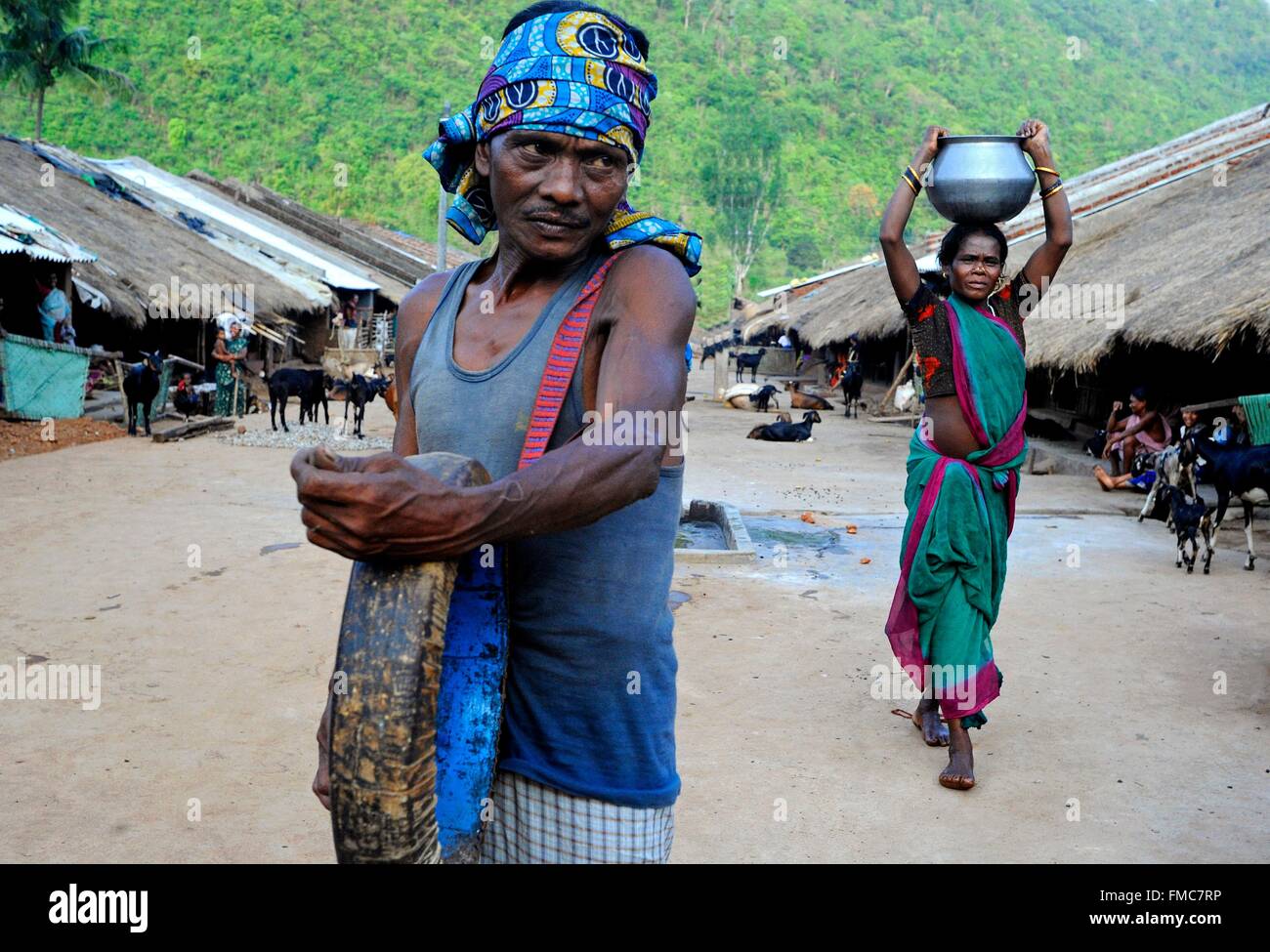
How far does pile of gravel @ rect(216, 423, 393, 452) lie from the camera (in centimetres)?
1438

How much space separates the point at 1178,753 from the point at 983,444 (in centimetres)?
149

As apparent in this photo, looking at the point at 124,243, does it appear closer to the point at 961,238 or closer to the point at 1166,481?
the point at 1166,481

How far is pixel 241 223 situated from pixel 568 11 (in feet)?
104

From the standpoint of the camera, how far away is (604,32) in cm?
157

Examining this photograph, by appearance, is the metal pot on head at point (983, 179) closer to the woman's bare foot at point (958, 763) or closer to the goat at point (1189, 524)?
the woman's bare foot at point (958, 763)

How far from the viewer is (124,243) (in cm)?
1941

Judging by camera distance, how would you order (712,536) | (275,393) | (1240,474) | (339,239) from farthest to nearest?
(339,239), (275,393), (712,536), (1240,474)

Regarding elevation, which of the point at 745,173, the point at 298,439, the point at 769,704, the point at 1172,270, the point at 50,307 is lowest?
the point at 769,704

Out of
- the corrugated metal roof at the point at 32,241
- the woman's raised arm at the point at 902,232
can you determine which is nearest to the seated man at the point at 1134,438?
the woman's raised arm at the point at 902,232

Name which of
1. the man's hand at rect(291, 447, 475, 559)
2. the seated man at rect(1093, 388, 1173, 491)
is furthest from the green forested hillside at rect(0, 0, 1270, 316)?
the man's hand at rect(291, 447, 475, 559)

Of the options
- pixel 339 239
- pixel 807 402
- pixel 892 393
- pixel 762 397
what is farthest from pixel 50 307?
pixel 339 239

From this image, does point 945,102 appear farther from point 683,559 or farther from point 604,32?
point 604,32

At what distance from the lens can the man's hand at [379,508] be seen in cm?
121

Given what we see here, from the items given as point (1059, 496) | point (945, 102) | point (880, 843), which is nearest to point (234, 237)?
point (1059, 496)
